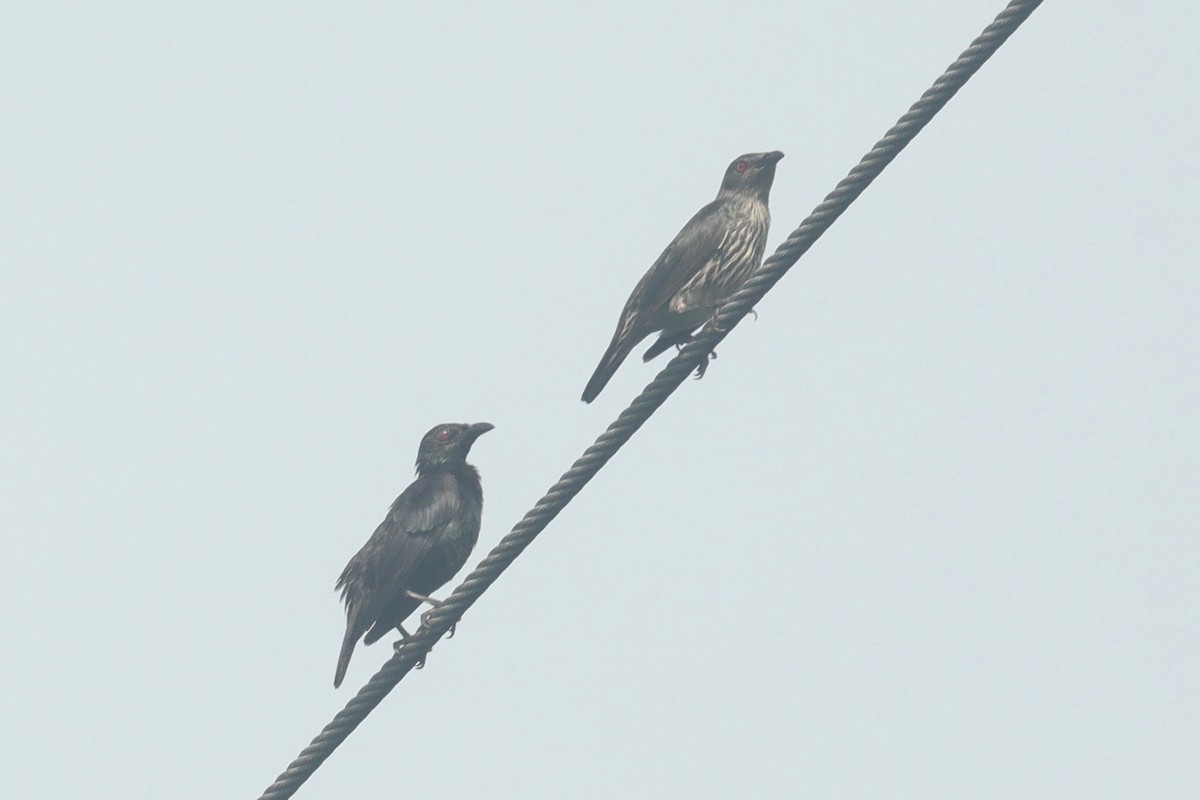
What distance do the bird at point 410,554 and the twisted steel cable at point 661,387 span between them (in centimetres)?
268

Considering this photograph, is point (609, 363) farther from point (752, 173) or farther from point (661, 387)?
point (661, 387)

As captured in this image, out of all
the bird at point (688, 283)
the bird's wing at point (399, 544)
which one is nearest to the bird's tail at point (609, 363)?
the bird at point (688, 283)

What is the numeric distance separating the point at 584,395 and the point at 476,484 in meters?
1.24

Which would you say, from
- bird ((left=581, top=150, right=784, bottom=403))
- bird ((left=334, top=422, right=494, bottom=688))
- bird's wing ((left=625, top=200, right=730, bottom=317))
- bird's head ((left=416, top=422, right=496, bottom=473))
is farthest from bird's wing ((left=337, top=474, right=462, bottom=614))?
bird's wing ((left=625, top=200, right=730, bottom=317))

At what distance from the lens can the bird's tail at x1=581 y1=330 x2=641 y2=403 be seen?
408 inches

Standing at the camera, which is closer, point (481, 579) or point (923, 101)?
point (923, 101)

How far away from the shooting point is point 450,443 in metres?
11.4

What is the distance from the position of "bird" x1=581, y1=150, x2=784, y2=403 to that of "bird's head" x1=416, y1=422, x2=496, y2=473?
50.1 inches

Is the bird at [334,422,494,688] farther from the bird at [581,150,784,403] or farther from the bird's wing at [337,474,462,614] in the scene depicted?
the bird at [581,150,784,403]

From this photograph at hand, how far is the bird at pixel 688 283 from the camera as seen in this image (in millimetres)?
10438

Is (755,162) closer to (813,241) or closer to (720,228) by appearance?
(720,228)

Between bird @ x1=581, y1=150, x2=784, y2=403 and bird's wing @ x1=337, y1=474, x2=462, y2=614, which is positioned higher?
bird @ x1=581, y1=150, x2=784, y2=403

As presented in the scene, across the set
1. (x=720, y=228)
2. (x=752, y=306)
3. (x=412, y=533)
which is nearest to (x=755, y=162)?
(x=720, y=228)

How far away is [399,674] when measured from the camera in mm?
7676
